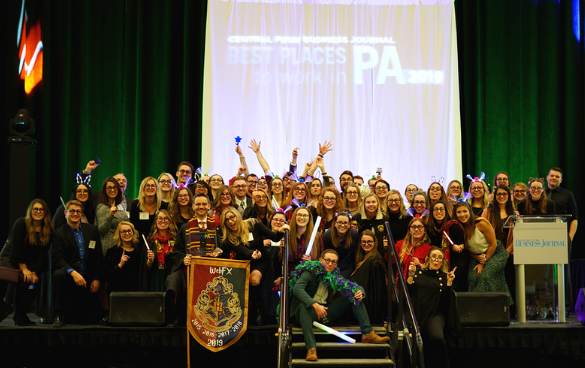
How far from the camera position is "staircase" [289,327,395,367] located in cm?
527

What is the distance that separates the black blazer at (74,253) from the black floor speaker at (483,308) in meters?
3.53

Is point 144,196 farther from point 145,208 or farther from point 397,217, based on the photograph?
point 397,217

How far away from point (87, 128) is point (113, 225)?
139 inches

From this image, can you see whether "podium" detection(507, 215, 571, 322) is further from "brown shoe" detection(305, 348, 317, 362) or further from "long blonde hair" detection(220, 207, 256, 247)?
"long blonde hair" detection(220, 207, 256, 247)

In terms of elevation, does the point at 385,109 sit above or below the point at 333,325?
above

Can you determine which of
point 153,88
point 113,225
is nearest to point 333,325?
point 113,225

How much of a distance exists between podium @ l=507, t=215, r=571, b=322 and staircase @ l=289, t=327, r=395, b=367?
166 centimetres

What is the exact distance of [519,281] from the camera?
640cm

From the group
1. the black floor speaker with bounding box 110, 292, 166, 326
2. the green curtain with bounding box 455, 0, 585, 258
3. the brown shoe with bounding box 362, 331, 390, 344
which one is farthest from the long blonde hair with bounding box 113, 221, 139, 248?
the green curtain with bounding box 455, 0, 585, 258

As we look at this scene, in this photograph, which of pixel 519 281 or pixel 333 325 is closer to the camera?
pixel 333 325

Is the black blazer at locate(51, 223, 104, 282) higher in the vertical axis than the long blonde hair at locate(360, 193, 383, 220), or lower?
lower

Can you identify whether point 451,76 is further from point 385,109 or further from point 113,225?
point 113,225

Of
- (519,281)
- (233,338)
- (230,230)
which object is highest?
(230,230)

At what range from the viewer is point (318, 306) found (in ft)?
18.1
